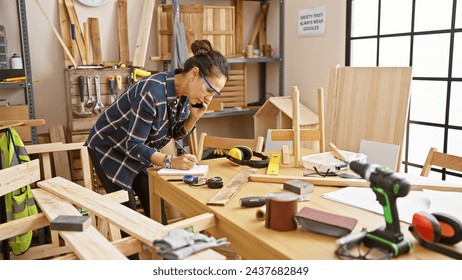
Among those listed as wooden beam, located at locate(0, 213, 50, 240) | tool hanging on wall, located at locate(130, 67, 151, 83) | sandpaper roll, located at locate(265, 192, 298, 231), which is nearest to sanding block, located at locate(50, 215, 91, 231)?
wooden beam, located at locate(0, 213, 50, 240)

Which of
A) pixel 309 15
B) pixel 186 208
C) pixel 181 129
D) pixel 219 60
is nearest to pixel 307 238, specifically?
pixel 186 208

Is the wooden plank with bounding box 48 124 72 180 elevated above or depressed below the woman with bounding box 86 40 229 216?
below

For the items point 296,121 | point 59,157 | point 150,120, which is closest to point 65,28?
point 59,157

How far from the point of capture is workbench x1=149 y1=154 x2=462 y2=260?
1.09 metres

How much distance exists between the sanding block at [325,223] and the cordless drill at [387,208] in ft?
0.24

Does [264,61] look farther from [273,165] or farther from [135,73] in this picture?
[273,165]

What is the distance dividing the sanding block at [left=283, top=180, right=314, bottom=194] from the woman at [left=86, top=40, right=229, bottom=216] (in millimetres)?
463

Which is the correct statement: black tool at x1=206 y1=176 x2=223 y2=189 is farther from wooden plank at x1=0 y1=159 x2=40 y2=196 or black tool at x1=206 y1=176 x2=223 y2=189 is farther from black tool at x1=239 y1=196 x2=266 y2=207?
wooden plank at x1=0 y1=159 x2=40 y2=196

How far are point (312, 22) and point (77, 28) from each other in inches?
75.7

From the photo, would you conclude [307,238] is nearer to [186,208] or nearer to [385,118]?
[186,208]

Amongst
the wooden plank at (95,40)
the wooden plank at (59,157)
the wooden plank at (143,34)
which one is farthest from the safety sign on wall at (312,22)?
Answer: the wooden plank at (59,157)

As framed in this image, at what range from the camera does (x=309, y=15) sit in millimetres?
3717

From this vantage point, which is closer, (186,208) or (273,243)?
(273,243)

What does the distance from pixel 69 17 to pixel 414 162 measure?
9.29ft
